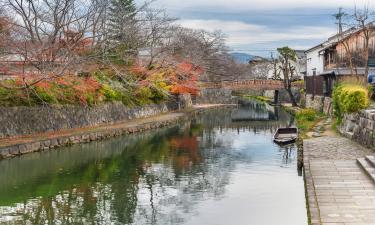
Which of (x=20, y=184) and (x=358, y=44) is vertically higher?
(x=358, y=44)

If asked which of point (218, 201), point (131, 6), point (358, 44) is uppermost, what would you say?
point (131, 6)

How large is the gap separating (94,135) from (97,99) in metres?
6.72

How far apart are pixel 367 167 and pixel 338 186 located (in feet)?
9.49

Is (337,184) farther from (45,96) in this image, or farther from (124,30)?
(124,30)

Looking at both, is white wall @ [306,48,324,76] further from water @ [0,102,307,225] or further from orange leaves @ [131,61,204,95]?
water @ [0,102,307,225]

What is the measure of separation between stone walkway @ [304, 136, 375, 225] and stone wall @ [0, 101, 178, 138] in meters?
16.0

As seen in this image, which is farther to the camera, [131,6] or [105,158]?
[131,6]

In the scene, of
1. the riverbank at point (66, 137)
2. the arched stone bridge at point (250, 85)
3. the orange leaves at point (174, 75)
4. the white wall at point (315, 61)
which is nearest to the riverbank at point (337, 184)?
the riverbank at point (66, 137)

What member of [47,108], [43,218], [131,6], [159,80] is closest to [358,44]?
[159,80]

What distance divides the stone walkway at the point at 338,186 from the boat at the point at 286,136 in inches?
275

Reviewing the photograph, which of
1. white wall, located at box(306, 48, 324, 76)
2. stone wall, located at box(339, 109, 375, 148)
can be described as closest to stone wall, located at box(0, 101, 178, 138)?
stone wall, located at box(339, 109, 375, 148)

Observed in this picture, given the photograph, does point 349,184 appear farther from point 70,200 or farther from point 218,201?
point 70,200

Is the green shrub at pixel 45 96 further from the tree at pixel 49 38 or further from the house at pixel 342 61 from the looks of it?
the house at pixel 342 61

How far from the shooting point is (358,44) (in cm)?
4825
